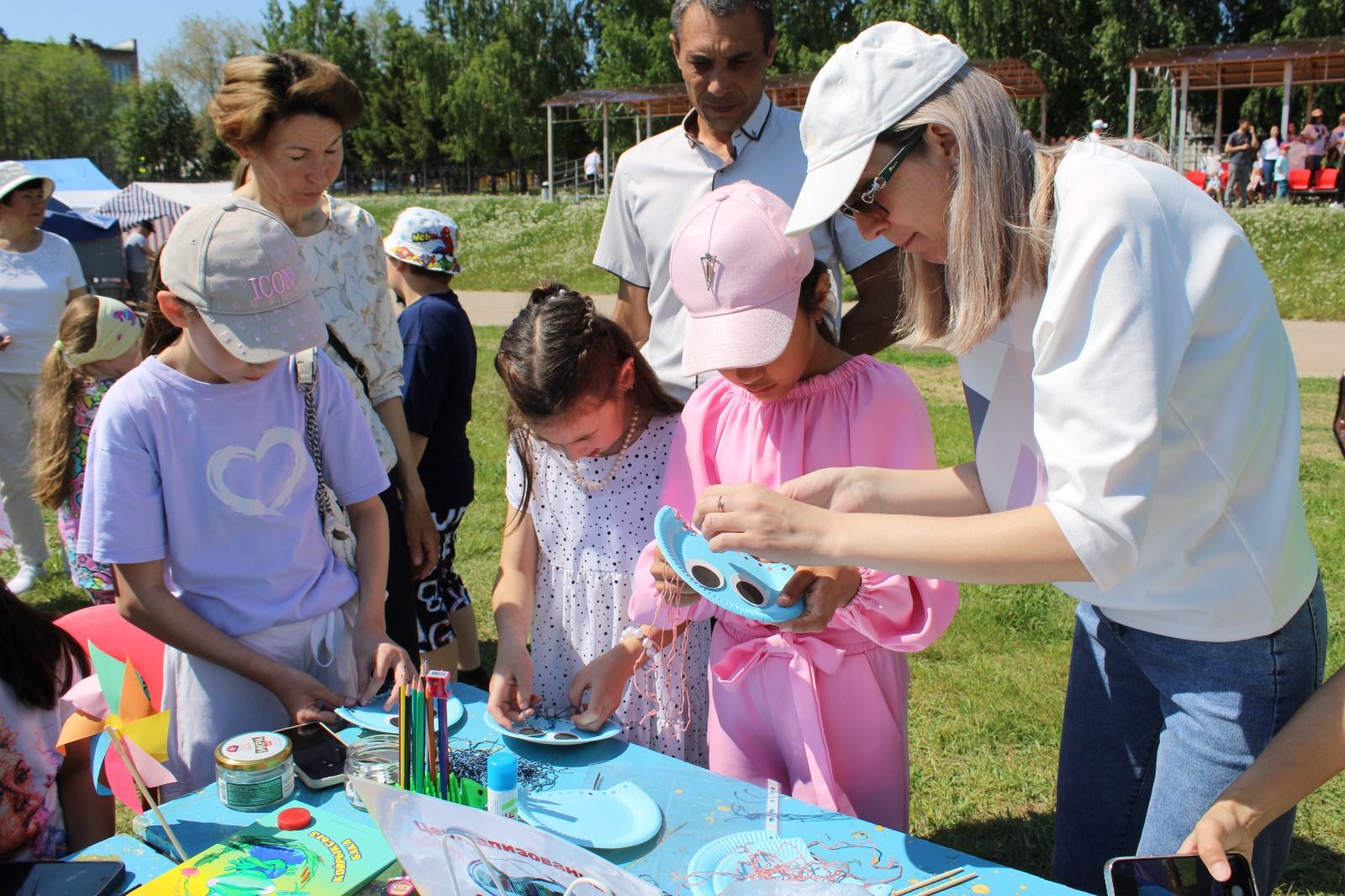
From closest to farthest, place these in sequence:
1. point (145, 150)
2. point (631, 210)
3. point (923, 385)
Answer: point (631, 210)
point (923, 385)
point (145, 150)

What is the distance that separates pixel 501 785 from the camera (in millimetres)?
1420

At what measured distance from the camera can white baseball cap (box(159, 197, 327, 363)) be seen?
1.75 meters

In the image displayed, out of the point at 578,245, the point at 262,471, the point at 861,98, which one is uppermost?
the point at 578,245

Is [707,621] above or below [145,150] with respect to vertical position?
below

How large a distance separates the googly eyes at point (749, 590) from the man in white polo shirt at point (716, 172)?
108cm

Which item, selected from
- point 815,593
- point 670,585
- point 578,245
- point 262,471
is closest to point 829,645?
point 815,593

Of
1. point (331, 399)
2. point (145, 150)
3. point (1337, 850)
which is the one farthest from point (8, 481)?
point (145, 150)

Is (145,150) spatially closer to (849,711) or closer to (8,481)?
(8,481)

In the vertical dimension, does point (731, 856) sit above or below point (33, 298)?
below

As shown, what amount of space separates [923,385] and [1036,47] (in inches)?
942

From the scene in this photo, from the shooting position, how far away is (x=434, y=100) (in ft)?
139

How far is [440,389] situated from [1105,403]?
8.75ft

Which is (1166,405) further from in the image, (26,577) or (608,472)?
(26,577)

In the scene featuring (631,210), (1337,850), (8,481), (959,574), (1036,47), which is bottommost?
(1337,850)
